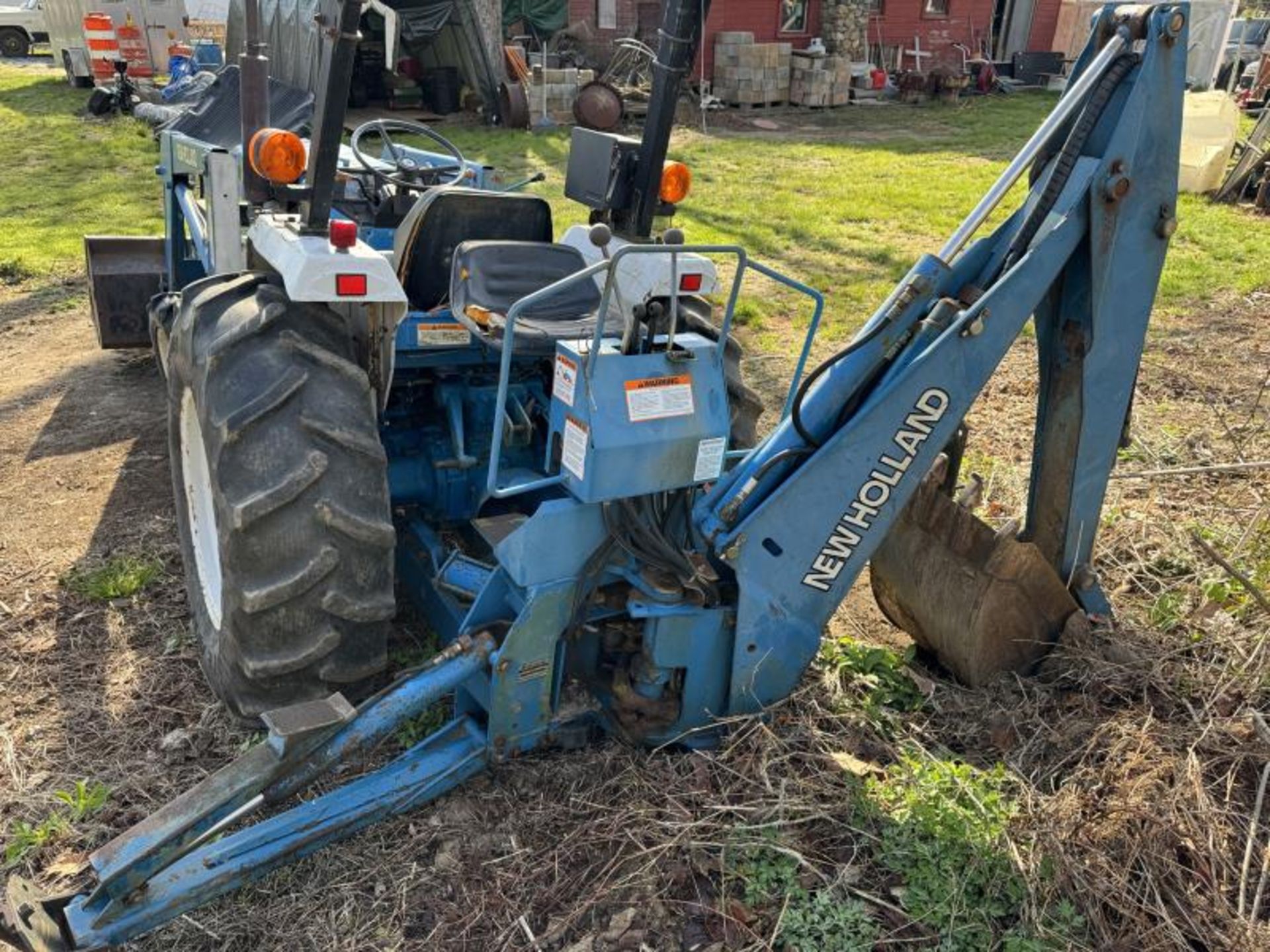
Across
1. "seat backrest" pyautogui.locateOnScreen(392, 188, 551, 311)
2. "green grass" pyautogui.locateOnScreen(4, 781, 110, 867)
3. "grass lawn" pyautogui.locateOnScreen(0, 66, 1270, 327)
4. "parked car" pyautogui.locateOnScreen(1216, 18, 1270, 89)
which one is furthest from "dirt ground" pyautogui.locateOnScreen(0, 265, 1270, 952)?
"parked car" pyautogui.locateOnScreen(1216, 18, 1270, 89)

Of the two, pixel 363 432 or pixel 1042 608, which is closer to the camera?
pixel 363 432

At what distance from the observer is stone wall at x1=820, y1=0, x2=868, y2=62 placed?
20.1 m

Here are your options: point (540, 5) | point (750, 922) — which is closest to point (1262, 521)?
point (750, 922)

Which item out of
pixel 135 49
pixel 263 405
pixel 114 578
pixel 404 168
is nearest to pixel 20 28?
pixel 135 49

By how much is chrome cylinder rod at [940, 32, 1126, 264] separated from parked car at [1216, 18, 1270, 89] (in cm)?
2062

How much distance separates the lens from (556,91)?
15.2 meters

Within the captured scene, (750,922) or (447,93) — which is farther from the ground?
(447,93)

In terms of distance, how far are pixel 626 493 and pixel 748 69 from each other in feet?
55.7

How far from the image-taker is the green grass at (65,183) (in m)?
8.39

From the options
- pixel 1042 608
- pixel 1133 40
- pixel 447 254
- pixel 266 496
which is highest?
pixel 1133 40

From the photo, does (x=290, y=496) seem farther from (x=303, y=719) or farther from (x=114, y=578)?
(x=114, y=578)

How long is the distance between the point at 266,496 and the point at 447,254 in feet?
4.45

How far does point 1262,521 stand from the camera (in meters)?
3.74

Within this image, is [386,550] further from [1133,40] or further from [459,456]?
[1133,40]
